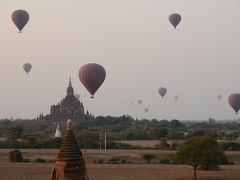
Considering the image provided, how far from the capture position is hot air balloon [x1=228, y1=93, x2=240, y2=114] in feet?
232

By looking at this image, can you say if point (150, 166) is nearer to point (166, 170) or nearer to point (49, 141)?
point (166, 170)

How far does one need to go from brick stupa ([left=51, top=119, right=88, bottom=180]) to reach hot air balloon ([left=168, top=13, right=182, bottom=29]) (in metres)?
45.0

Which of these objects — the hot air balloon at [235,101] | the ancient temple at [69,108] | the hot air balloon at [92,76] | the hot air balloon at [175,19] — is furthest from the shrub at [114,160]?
the ancient temple at [69,108]

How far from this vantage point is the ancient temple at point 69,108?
165m

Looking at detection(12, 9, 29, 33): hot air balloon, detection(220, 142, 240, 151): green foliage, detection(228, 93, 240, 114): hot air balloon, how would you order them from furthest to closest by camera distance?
detection(220, 142, 240, 151): green foliage
detection(228, 93, 240, 114): hot air balloon
detection(12, 9, 29, 33): hot air balloon

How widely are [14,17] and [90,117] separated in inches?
4946

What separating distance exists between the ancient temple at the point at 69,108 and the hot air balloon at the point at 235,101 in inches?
3801

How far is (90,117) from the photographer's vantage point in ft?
584

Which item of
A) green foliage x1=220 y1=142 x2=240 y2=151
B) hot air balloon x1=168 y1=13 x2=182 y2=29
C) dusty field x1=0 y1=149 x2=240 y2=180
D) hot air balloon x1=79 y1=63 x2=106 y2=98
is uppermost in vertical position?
hot air balloon x1=168 y1=13 x2=182 y2=29

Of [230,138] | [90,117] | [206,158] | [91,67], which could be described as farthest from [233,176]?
[90,117]

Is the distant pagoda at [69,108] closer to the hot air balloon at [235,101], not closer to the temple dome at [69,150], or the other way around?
the hot air balloon at [235,101]

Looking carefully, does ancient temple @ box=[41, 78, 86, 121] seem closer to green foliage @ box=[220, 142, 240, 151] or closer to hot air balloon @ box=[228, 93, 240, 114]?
green foliage @ box=[220, 142, 240, 151]

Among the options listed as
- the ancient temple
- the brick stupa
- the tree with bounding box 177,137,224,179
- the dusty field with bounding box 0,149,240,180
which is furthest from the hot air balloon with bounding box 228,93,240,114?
the ancient temple

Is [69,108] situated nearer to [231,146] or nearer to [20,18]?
[231,146]
